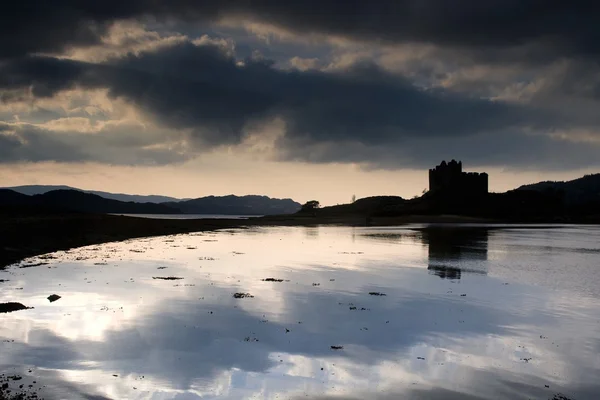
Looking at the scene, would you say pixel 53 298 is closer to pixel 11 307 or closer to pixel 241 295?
pixel 11 307

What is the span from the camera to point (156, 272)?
37000 millimetres

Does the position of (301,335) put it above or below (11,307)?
below

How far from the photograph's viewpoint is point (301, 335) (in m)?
19.0

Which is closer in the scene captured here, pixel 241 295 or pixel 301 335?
pixel 301 335

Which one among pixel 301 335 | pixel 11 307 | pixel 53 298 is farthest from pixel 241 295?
pixel 11 307

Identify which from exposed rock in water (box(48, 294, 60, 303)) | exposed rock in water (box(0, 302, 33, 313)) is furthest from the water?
exposed rock in water (box(0, 302, 33, 313))

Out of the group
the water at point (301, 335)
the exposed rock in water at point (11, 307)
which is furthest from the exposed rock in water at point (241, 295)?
the exposed rock in water at point (11, 307)

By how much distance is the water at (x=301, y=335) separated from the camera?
13.6 m

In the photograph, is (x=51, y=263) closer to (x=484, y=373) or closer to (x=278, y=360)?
Result: (x=278, y=360)

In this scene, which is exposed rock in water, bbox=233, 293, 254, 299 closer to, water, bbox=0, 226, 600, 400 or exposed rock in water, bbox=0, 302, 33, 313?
water, bbox=0, 226, 600, 400

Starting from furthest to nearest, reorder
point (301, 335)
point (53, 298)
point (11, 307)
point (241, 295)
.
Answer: point (241, 295) < point (53, 298) < point (11, 307) < point (301, 335)

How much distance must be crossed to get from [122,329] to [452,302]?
673 inches

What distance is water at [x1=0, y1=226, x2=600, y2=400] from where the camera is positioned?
13641 mm

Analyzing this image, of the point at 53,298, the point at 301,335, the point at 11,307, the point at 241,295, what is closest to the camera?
the point at 301,335
